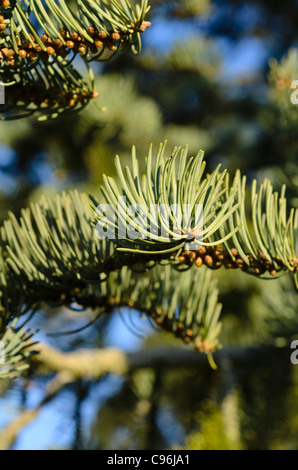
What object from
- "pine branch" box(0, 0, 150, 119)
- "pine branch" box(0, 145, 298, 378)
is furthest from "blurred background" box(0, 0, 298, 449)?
"pine branch" box(0, 0, 150, 119)

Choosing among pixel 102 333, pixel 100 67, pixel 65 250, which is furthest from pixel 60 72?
pixel 100 67

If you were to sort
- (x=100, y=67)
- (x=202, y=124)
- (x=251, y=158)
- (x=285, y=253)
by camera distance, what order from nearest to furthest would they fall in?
(x=285, y=253) < (x=251, y=158) < (x=100, y=67) < (x=202, y=124)

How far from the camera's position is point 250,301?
1.00 meters

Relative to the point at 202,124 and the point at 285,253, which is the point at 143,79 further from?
the point at 285,253

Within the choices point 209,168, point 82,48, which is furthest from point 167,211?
point 209,168

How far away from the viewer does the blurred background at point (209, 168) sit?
2.19ft

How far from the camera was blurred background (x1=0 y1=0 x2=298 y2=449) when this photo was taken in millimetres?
666

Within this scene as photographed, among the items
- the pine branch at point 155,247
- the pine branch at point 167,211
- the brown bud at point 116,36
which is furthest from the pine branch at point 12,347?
the brown bud at point 116,36

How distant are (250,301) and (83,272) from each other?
670 millimetres

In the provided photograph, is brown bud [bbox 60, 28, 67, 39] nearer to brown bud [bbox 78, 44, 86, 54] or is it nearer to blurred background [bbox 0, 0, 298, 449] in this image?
brown bud [bbox 78, 44, 86, 54]

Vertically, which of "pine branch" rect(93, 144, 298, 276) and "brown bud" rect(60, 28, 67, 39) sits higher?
"brown bud" rect(60, 28, 67, 39)

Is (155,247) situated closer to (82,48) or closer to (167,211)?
(167,211)

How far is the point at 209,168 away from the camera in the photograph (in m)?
1.16
